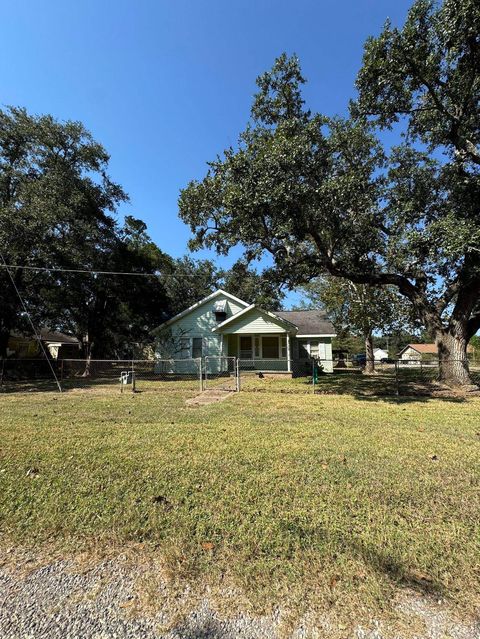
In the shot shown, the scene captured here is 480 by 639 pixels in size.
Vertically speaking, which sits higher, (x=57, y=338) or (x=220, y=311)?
(x=220, y=311)

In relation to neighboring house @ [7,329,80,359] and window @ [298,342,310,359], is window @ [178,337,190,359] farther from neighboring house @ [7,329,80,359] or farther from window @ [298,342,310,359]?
neighboring house @ [7,329,80,359]

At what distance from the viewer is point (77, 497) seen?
3400 millimetres

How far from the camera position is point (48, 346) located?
1304 inches

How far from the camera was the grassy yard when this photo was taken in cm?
232

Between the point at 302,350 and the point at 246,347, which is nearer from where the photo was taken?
the point at 246,347

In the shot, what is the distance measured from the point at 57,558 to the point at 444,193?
15.1m

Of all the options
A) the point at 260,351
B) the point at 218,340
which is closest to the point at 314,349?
the point at 260,351

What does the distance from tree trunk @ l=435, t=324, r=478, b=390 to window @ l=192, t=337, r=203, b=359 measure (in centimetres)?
1393

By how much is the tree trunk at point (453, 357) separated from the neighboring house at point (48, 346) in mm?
30371

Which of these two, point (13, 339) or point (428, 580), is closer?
point (428, 580)

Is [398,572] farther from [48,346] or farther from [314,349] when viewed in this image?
[48,346]

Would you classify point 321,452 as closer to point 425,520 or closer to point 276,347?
point 425,520

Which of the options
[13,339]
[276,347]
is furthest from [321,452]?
[13,339]

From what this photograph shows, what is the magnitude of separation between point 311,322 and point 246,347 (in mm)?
6054
